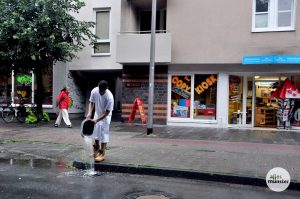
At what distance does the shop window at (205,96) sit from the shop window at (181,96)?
0.35 meters

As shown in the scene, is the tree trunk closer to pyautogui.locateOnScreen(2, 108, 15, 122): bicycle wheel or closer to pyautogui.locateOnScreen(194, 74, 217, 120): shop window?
pyautogui.locateOnScreen(2, 108, 15, 122): bicycle wheel

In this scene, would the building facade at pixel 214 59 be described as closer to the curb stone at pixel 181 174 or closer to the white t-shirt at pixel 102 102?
the white t-shirt at pixel 102 102

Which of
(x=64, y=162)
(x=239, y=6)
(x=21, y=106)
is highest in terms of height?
(x=239, y=6)

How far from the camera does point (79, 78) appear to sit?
2003 cm

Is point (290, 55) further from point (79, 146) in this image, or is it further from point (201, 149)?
point (79, 146)

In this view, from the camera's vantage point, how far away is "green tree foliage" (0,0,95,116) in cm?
1486

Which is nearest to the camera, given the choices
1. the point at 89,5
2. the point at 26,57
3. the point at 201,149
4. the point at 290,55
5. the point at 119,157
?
the point at 119,157

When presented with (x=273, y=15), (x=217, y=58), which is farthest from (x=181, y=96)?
(x=273, y=15)

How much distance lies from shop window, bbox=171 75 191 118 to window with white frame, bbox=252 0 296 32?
11.9ft

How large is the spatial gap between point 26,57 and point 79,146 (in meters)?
6.52

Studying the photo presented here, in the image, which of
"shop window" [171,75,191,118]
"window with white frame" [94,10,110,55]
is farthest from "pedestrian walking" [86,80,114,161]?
"window with white frame" [94,10,110,55]

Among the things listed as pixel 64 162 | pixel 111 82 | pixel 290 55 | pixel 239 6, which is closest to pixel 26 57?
pixel 111 82

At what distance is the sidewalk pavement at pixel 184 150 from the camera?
7559mm

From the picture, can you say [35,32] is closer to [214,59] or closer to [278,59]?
[214,59]
